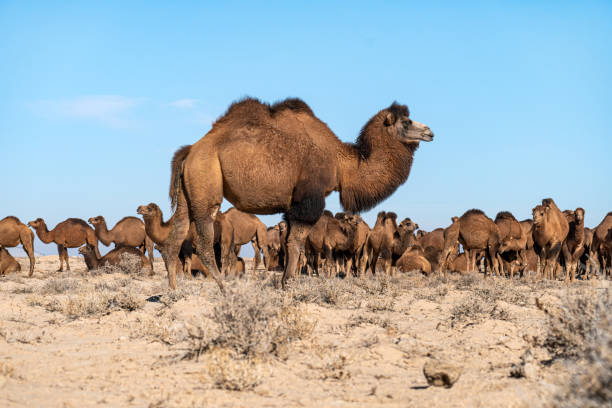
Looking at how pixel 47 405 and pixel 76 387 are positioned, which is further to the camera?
pixel 76 387

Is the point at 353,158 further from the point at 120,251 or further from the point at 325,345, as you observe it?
the point at 120,251

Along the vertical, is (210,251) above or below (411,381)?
above

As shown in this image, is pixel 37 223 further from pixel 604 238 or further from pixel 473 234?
pixel 604 238

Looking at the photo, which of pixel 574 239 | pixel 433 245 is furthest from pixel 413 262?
pixel 574 239

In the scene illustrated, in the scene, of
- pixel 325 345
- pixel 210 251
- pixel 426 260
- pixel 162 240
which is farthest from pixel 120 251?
pixel 325 345

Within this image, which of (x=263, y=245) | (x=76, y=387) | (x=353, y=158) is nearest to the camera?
(x=76, y=387)

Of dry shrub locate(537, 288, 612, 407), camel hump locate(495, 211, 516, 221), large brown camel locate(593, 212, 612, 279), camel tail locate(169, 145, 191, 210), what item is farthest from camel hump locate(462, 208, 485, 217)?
dry shrub locate(537, 288, 612, 407)

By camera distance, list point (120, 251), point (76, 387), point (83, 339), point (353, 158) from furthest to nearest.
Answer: point (120, 251), point (353, 158), point (83, 339), point (76, 387)

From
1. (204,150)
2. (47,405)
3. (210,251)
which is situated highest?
(204,150)

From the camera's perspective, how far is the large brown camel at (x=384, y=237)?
843 inches

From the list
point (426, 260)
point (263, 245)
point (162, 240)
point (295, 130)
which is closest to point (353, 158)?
point (295, 130)

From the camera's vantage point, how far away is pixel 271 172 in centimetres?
951

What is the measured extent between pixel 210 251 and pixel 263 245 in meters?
17.2

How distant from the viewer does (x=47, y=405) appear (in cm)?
448
